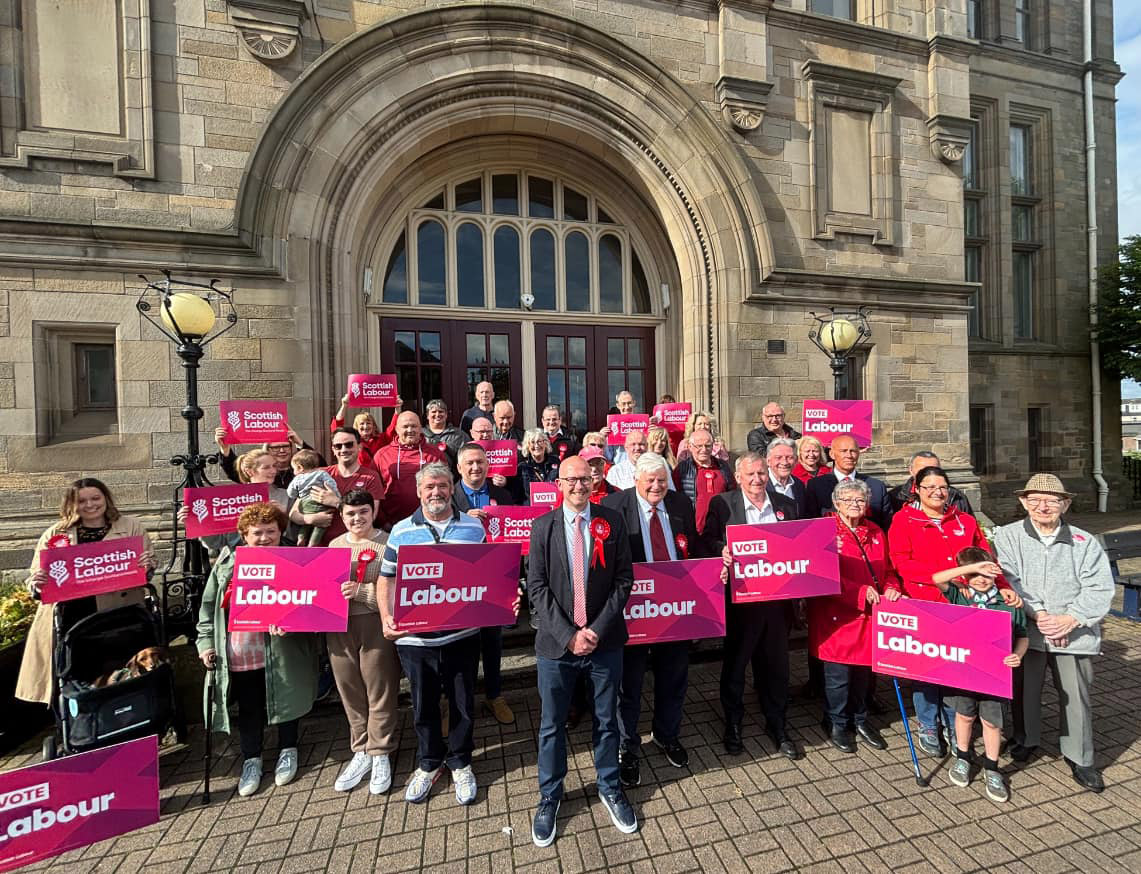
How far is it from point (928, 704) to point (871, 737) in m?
0.46

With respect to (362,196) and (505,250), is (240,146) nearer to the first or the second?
(362,196)

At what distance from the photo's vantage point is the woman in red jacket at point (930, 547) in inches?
132

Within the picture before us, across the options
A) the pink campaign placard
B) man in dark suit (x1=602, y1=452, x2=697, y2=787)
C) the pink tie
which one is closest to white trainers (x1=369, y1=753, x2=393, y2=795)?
man in dark suit (x1=602, y1=452, x2=697, y2=787)

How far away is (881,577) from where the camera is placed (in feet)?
11.6

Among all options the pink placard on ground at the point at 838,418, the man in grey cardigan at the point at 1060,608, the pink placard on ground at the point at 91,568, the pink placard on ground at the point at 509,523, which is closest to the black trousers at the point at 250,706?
the pink placard on ground at the point at 91,568

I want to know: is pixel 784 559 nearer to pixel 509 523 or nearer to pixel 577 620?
pixel 577 620

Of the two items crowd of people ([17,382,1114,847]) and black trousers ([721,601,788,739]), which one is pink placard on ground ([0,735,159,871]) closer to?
crowd of people ([17,382,1114,847])

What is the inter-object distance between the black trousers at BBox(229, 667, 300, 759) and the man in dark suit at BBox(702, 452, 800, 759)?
2.88m

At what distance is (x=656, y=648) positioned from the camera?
3.48 meters

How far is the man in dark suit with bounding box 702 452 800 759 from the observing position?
355 centimetres

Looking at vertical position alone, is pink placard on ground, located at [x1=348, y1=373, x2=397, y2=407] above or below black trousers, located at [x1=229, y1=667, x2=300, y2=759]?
above

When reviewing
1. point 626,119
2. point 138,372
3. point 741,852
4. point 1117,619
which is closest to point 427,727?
point 741,852

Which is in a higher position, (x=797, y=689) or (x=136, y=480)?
(x=136, y=480)

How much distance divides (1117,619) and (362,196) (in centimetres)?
1034
